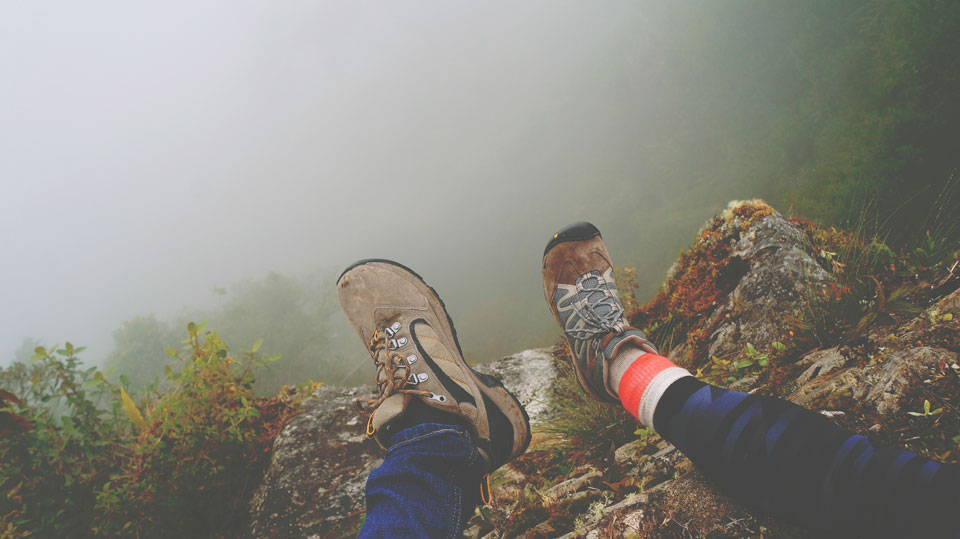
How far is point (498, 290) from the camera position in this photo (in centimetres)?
4250

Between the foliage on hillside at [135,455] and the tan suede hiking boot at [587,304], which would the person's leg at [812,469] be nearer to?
the tan suede hiking boot at [587,304]

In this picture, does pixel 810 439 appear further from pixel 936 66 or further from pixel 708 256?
pixel 936 66

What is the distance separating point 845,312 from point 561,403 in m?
1.49

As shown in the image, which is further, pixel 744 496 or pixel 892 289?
pixel 892 289

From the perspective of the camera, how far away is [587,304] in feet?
7.05

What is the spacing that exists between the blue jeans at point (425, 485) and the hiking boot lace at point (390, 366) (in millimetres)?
260

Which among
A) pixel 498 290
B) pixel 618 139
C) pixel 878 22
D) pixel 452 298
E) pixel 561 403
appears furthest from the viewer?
pixel 452 298

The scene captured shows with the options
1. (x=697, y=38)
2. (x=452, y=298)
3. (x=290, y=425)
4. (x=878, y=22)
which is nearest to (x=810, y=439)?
(x=290, y=425)

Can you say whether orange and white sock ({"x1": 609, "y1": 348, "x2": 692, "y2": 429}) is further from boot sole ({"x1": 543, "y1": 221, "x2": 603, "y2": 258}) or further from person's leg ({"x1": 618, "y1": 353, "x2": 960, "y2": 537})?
boot sole ({"x1": 543, "y1": 221, "x2": 603, "y2": 258})

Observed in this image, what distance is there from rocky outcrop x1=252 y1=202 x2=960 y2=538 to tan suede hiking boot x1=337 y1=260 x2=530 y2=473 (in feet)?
1.02

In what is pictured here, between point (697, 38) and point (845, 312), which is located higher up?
point (697, 38)

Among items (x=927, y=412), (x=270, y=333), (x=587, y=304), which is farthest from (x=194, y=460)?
(x=270, y=333)

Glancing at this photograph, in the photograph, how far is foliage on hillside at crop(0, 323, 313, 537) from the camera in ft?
5.91

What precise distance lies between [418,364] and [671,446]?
129 cm
